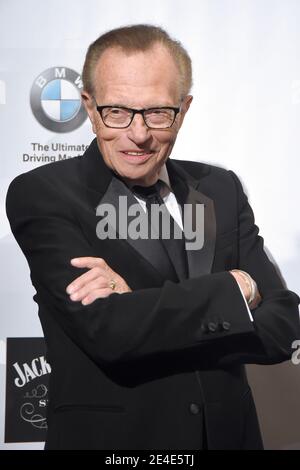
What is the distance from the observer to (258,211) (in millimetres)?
3123

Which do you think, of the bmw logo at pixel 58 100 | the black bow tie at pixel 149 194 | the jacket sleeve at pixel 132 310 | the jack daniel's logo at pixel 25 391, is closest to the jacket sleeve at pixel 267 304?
the jacket sleeve at pixel 132 310

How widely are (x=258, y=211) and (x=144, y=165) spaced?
3.03ft

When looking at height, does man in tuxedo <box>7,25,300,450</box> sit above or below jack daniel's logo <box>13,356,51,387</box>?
above

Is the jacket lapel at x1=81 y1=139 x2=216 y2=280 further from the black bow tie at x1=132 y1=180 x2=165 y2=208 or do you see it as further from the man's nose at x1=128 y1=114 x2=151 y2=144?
the man's nose at x1=128 y1=114 x2=151 y2=144

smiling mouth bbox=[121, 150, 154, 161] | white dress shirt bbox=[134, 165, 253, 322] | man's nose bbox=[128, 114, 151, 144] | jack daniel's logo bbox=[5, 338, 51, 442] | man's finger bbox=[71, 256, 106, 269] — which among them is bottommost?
jack daniel's logo bbox=[5, 338, 51, 442]

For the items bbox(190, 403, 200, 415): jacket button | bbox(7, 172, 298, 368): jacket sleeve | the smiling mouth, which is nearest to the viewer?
bbox(7, 172, 298, 368): jacket sleeve

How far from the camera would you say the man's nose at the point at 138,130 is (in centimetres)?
230

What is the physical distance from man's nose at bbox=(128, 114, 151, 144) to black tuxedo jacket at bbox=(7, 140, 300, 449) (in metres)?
0.16

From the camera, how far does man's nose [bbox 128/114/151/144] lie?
2.30 metres

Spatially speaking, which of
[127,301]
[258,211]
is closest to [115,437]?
[127,301]

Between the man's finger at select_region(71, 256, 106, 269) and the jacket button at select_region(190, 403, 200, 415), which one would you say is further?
the jacket button at select_region(190, 403, 200, 415)

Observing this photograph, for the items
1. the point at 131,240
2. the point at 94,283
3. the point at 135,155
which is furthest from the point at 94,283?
the point at 135,155

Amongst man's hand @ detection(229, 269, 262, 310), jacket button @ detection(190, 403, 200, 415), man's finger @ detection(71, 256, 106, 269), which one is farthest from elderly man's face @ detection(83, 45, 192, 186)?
→ jacket button @ detection(190, 403, 200, 415)

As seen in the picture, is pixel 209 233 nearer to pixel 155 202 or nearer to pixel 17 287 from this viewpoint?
pixel 155 202
